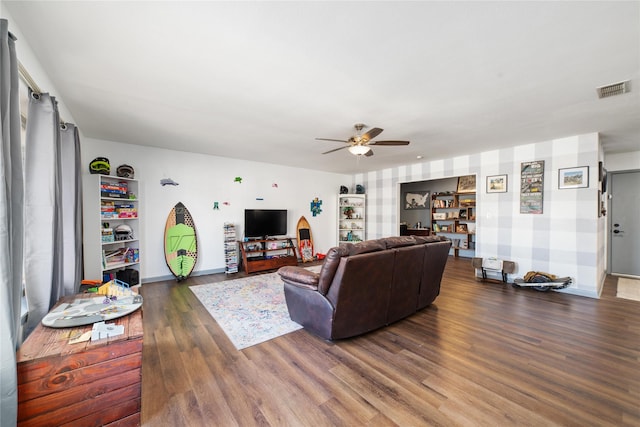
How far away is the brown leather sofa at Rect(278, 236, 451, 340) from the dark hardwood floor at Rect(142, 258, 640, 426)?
0.18 m

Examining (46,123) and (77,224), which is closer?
(46,123)

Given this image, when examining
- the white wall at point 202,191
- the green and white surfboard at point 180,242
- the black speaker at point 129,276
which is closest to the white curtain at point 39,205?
the black speaker at point 129,276

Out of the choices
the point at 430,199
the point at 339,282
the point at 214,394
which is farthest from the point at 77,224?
the point at 430,199

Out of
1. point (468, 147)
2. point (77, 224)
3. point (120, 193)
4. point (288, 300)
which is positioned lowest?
point (288, 300)

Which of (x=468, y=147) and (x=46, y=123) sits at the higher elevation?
(x=468, y=147)

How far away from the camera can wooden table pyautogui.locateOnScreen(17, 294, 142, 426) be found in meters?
1.29

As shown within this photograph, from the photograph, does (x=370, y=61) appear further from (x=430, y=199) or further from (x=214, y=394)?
(x=430, y=199)

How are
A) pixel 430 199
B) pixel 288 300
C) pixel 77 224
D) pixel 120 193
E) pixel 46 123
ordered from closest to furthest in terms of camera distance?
pixel 46 123 < pixel 77 224 < pixel 288 300 < pixel 120 193 < pixel 430 199

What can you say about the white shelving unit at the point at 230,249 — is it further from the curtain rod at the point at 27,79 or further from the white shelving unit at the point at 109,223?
the curtain rod at the point at 27,79

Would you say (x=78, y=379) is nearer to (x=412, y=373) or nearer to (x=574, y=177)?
(x=412, y=373)

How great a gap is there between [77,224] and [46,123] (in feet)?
3.54

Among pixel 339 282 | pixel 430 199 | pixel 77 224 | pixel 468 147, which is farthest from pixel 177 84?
pixel 430 199

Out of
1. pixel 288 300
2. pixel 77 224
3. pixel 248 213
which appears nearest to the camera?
pixel 77 224

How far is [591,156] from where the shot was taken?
383 cm
